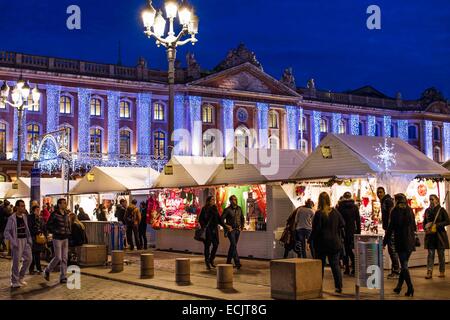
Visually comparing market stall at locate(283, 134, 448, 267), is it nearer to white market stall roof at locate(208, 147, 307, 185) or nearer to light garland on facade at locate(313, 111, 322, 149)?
white market stall roof at locate(208, 147, 307, 185)

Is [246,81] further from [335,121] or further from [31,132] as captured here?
[31,132]

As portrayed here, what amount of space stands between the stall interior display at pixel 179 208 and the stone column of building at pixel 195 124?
1105 inches

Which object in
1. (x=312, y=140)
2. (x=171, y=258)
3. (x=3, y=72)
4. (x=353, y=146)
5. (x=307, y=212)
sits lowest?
(x=171, y=258)

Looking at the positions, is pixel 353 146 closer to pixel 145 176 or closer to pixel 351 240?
pixel 351 240

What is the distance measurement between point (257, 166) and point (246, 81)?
119 feet

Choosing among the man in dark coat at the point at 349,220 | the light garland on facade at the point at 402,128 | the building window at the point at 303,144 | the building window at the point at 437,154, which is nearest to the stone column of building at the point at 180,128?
the building window at the point at 303,144

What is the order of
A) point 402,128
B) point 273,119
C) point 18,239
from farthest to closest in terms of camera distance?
point 402,128, point 273,119, point 18,239

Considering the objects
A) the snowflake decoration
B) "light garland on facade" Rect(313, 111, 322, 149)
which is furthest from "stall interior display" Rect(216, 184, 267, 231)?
"light garland on facade" Rect(313, 111, 322, 149)

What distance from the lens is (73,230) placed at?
601 inches

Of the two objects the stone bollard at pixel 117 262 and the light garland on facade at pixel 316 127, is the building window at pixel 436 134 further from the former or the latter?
the stone bollard at pixel 117 262

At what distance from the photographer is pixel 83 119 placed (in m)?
46.4

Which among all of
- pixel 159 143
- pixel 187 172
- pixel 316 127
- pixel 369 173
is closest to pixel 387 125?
pixel 316 127

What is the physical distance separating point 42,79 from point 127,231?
84.3 feet
